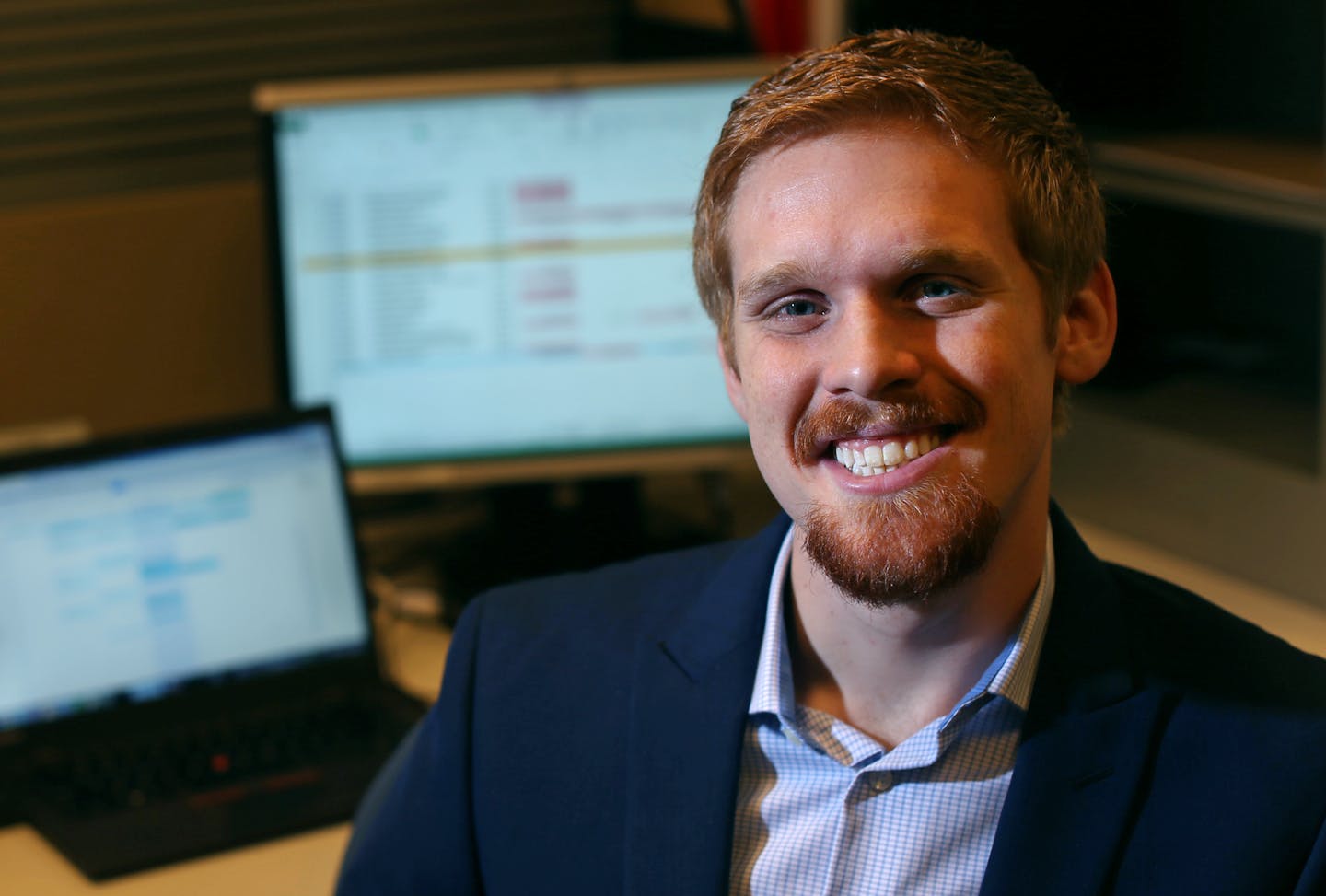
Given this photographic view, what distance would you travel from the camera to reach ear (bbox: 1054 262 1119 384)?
39.6 inches

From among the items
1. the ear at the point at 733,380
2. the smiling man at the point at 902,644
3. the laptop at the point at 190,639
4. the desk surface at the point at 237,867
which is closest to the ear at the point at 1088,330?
the smiling man at the point at 902,644

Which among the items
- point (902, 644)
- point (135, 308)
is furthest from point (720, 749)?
point (135, 308)

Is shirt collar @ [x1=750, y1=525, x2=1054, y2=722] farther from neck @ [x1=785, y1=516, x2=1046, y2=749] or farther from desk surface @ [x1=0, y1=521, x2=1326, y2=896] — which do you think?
desk surface @ [x1=0, y1=521, x2=1326, y2=896]

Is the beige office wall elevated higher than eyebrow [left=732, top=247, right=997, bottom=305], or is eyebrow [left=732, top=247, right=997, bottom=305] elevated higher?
eyebrow [left=732, top=247, right=997, bottom=305]

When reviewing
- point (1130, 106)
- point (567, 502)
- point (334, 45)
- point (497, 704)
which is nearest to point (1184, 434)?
point (1130, 106)

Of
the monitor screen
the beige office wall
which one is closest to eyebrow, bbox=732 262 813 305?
the monitor screen

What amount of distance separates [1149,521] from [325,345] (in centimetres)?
92

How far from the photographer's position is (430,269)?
1736 mm

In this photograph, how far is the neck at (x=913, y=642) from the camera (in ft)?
3.19

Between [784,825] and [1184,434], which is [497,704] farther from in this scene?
[1184,434]

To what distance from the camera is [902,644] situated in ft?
3.25

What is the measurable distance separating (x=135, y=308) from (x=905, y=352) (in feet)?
3.78

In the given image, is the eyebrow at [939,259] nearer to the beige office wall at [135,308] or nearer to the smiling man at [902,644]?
the smiling man at [902,644]

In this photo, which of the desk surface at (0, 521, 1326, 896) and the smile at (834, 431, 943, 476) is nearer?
the smile at (834, 431, 943, 476)
